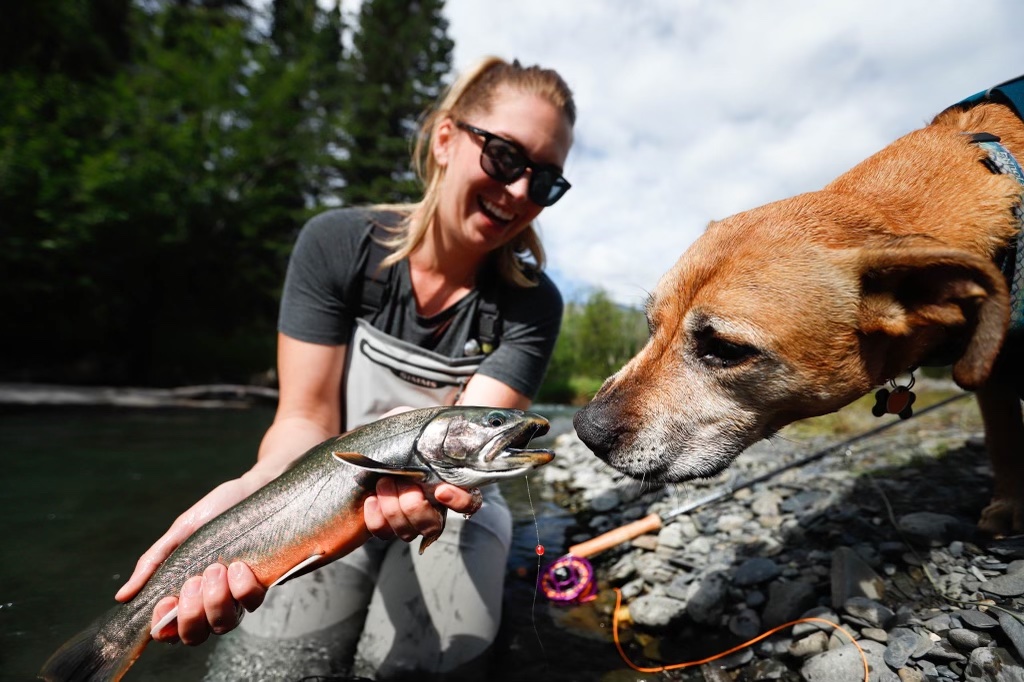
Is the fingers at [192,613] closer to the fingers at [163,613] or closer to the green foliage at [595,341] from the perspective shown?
the fingers at [163,613]

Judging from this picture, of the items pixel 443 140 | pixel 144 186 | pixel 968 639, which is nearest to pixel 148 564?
pixel 443 140

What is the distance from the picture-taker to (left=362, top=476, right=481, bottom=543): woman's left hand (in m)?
2.17

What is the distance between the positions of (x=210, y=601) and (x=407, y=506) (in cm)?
87

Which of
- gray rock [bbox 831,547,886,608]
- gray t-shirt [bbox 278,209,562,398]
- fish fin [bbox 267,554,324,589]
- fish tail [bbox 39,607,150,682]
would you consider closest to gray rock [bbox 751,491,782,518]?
gray rock [bbox 831,547,886,608]

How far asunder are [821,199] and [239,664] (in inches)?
160

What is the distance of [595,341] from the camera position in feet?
26.6

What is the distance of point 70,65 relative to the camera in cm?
1662

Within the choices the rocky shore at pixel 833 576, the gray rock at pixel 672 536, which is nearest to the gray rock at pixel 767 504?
the rocky shore at pixel 833 576

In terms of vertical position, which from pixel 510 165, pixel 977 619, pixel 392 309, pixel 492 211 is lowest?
pixel 977 619

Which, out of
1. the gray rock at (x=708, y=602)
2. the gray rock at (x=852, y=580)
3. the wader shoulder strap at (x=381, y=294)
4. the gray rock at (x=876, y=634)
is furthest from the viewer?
the wader shoulder strap at (x=381, y=294)

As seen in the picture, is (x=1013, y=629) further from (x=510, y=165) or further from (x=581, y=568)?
(x=510, y=165)

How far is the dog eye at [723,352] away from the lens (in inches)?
96.4

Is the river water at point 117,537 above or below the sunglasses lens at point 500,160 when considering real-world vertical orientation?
below

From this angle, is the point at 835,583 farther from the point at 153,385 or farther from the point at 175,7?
the point at 175,7
